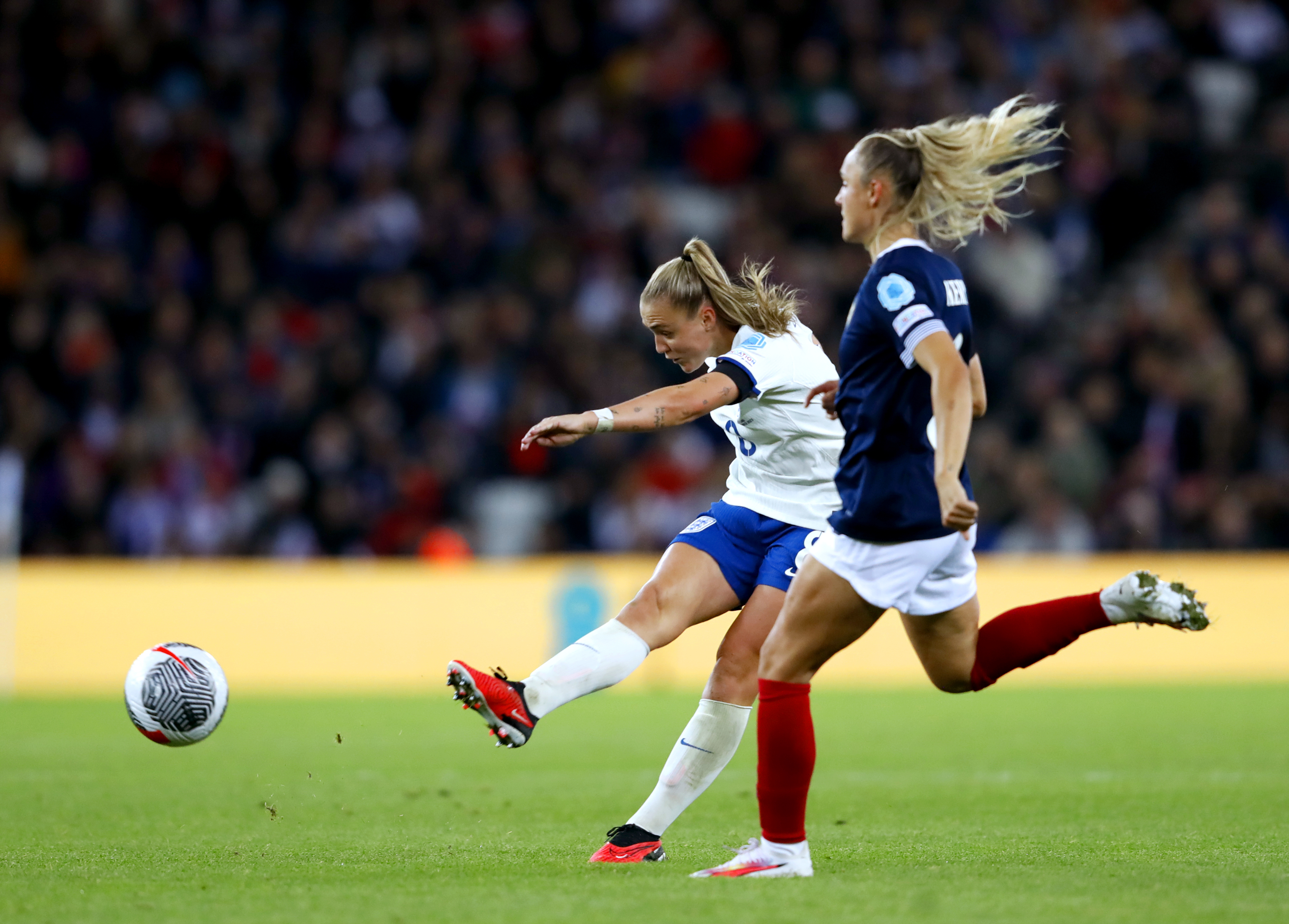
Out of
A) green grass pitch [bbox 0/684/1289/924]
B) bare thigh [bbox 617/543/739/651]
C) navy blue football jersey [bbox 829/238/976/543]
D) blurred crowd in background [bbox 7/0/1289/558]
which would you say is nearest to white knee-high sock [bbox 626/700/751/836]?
green grass pitch [bbox 0/684/1289/924]

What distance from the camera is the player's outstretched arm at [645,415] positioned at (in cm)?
487

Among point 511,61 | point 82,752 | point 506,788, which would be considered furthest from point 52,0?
point 506,788

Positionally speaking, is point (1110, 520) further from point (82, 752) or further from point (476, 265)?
point (82, 752)

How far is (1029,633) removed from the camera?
499 cm

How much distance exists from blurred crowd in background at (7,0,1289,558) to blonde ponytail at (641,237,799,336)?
9.33 m

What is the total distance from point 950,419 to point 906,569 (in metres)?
0.49

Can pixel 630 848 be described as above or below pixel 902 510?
below

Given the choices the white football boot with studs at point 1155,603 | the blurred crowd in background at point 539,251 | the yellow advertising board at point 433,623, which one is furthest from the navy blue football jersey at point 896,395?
the blurred crowd in background at point 539,251

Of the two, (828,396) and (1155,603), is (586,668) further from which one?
(1155,603)

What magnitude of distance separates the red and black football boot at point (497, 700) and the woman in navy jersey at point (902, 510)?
2.36 ft

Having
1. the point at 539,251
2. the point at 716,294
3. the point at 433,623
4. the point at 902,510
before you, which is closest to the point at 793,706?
the point at 902,510

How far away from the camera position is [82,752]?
30.9ft

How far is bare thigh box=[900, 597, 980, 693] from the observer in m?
4.89

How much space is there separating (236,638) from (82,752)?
455cm
